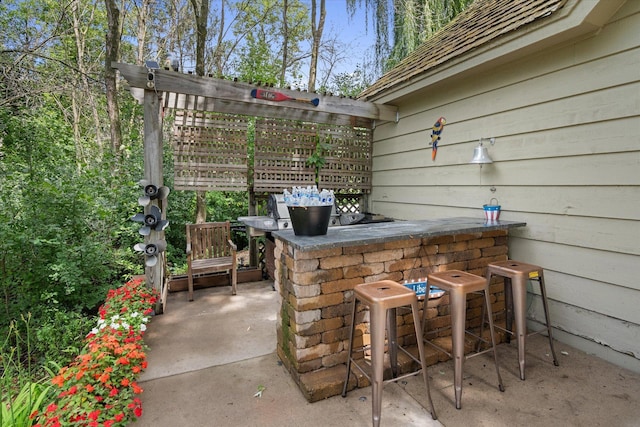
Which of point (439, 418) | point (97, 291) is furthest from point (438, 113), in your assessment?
point (97, 291)

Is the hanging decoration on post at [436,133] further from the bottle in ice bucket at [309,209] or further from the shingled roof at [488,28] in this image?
the bottle in ice bucket at [309,209]

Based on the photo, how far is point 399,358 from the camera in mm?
2234

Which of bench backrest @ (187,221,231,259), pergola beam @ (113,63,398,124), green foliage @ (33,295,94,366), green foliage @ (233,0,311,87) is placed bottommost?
green foliage @ (33,295,94,366)

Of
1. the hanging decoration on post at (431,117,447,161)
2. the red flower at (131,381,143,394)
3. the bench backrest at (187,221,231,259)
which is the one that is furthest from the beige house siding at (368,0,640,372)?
the red flower at (131,381,143,394)

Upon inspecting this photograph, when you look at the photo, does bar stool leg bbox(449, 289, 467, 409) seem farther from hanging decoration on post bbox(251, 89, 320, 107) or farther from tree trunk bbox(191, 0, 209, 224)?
tree trunk bbox(191, 0, 209, 224)

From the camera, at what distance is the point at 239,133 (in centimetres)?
436

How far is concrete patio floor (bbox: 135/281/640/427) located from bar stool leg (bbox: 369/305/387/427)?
163 mm

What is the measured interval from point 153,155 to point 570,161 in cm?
372

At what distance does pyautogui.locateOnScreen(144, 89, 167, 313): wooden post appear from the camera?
3.23 metres

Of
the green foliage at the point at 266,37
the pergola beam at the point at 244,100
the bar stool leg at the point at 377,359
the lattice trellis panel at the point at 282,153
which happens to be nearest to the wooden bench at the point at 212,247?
the lattice trellis panel at the point at 282,153

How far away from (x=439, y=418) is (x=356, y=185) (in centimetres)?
367

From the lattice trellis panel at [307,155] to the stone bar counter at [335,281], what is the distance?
240cm

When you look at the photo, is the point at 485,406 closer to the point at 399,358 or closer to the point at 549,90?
the point at 399,358

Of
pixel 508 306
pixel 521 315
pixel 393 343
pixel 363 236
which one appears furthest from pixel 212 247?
pixel 521 315
